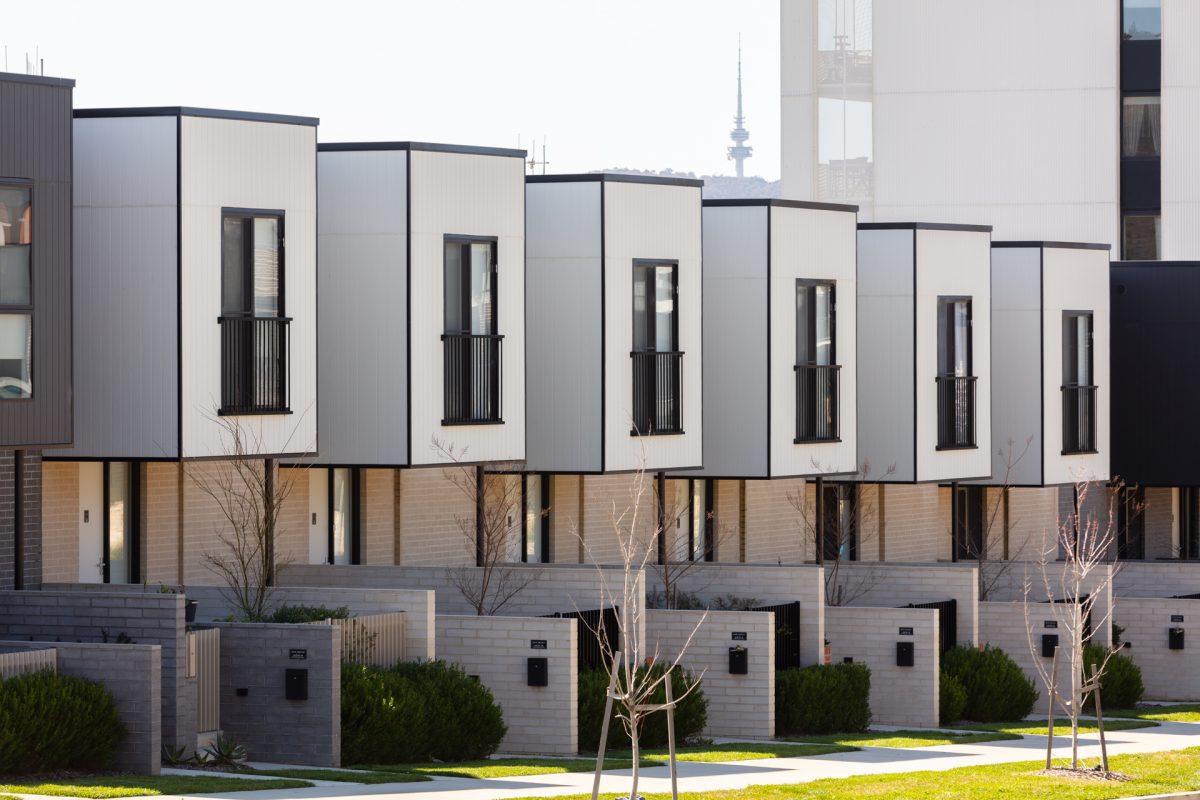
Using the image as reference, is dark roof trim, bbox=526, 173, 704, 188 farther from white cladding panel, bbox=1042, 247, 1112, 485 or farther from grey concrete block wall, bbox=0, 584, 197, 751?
white cladding panel, bbox=1042, 247, 1112, 485

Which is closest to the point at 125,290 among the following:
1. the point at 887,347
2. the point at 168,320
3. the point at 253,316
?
the point at 168,320

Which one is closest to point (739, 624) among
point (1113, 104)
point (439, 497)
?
point (439, 497)

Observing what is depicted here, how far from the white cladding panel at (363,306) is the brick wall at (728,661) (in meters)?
4.35

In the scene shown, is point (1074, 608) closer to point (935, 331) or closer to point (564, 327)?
point (564, 327)

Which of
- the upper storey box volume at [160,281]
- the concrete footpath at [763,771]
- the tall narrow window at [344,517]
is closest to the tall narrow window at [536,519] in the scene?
the tall narrow window at [344,517]

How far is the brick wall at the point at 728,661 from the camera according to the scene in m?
29.6

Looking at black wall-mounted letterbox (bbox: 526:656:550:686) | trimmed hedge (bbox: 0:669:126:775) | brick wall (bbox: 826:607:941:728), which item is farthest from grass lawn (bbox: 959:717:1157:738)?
trimmed hedge (bbox: 0:669:126:775)

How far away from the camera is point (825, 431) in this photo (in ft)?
121

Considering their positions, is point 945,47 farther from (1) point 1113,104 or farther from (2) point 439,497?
(2) point 439,497

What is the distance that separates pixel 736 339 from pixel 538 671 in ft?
34.9

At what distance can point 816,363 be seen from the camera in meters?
36.7

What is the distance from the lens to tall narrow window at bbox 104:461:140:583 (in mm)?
27344

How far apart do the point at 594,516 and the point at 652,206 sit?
559 centimetres

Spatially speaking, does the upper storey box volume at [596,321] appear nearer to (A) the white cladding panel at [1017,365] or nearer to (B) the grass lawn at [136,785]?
(A) the white cladding panel at [1017,365]
